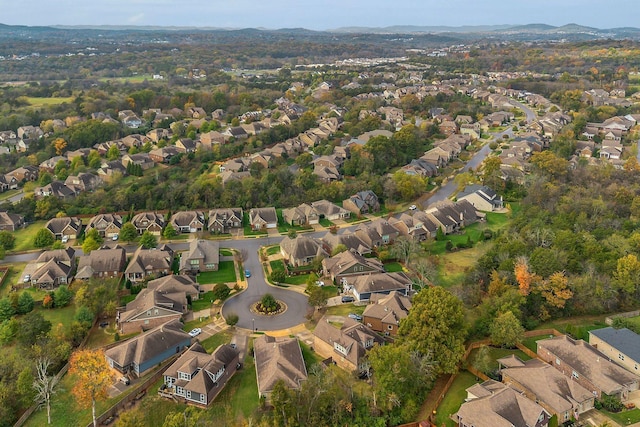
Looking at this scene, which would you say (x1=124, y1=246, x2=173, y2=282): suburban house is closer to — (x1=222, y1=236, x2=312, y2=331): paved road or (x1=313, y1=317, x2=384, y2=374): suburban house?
(x1=222, y1=236, x2=312, y2=331): paved road

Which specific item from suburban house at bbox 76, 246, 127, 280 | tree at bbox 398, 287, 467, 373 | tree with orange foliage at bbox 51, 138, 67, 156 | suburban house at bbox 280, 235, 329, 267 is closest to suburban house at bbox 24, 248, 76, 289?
suburban house at bbox 76, 246, 127, 280

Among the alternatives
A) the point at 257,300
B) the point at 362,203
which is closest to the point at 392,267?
the point at 257,300

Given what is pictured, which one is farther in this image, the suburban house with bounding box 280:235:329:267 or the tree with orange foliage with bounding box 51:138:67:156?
the tree with orange foliage with bounding box 51:138:67:156

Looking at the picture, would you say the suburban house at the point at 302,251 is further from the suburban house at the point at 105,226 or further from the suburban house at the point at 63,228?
the suburban house at the point at 63,228

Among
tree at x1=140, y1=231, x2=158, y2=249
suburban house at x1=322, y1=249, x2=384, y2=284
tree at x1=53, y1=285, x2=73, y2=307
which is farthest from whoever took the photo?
tree at x1=140, y1=231, x2=158, y2=249

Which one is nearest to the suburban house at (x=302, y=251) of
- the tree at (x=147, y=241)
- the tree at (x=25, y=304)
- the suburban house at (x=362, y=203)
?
the suburban house at (x=362, y=203)

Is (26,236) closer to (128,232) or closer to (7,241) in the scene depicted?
(7,241)
